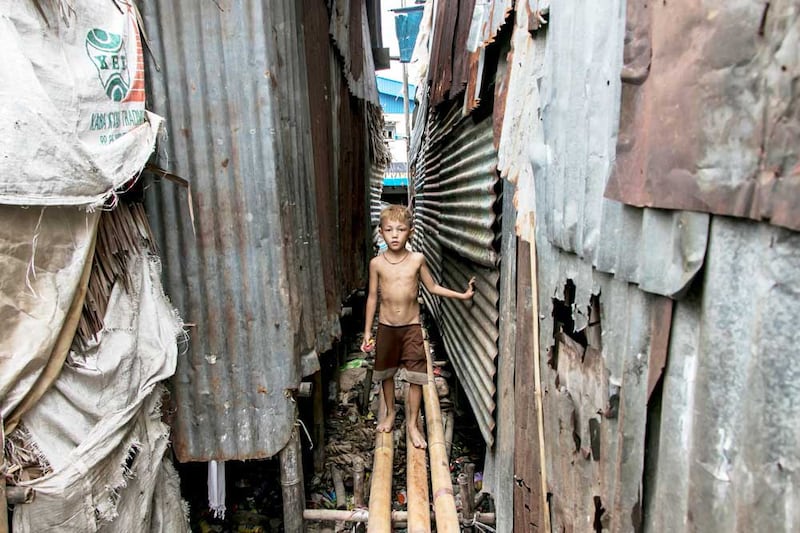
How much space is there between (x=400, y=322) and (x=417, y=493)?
1.29m

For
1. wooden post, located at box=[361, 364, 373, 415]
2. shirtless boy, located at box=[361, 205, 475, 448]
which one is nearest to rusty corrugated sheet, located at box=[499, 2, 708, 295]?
shirtless boy, located at box=[361, 205, 475, 448]

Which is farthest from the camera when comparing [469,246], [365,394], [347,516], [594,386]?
[365,394]

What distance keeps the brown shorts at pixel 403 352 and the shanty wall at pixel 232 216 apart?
0.89 metres

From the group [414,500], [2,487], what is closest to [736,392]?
[2,487]

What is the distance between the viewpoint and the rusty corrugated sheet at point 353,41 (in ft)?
16.0

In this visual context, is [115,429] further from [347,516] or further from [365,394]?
[365,394]

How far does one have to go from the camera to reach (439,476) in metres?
3.22

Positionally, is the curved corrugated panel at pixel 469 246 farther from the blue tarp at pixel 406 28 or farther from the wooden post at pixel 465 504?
the blue tarp at pixel 406 28

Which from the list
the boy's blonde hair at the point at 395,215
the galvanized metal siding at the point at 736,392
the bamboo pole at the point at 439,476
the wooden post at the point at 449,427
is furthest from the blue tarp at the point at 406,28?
the galvanized metal siding at the point at 736,392

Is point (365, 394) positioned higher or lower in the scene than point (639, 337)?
lower

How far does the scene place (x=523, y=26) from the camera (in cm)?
237

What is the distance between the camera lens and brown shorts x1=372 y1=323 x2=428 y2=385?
3922 millimetres

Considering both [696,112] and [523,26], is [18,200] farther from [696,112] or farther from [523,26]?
[523,26]

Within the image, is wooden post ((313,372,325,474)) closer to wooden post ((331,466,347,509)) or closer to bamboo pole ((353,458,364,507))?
wooden post ((331,466,347,509))
